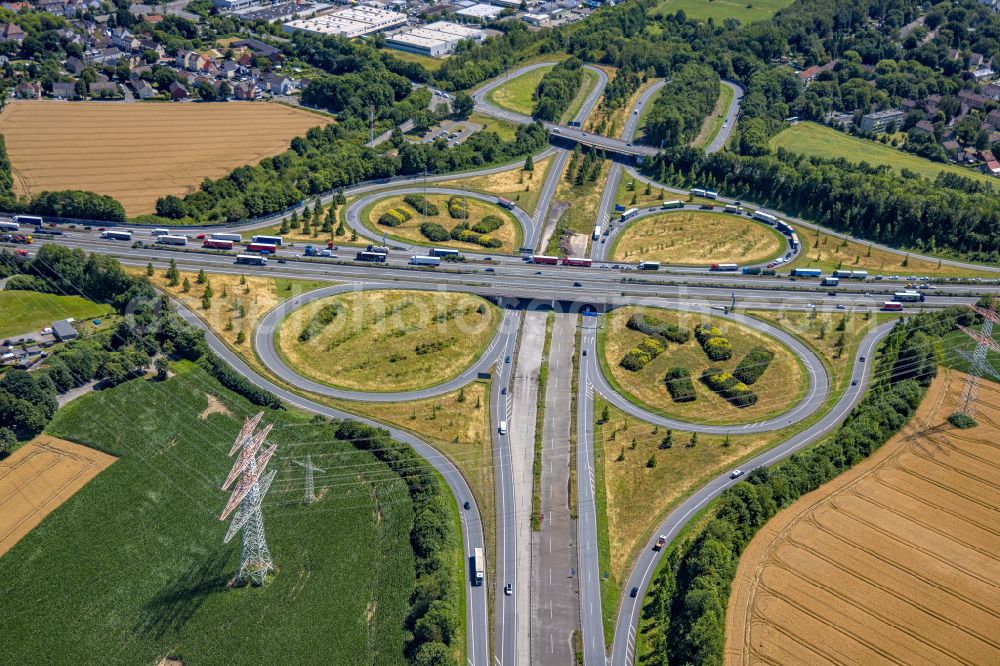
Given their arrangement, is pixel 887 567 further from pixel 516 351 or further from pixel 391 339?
pixel 391 339

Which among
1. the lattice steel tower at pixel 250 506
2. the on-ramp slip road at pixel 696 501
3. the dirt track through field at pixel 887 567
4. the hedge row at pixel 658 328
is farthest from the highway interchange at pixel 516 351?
the lattice steel tower at pixel 250 506

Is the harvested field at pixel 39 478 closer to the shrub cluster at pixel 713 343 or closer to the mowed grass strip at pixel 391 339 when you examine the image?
the mowed grass strip at pixel 391 339

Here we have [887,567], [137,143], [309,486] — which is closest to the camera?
[887,567]

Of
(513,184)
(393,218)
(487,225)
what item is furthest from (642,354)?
(513,184)

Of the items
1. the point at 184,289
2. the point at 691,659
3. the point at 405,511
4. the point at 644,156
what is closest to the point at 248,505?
the point at 405,511

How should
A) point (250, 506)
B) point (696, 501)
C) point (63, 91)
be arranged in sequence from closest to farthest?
point (250, 506) → point (696, 501) → point (63, 91)

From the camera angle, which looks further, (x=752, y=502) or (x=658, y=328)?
(x=658, y=328)

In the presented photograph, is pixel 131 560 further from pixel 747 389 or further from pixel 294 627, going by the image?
pixel 747 389
